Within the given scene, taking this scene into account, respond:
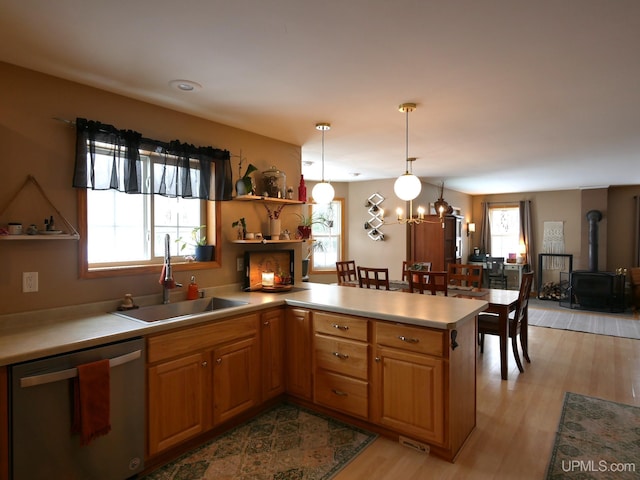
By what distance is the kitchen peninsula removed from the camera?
2.21 meters

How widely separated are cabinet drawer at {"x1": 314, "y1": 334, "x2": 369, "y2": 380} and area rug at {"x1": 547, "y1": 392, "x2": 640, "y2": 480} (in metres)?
1.24

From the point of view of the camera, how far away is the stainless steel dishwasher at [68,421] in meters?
1.70

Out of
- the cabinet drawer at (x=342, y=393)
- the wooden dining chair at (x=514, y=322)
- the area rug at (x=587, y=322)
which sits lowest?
the area rug at (x=587, y=322)

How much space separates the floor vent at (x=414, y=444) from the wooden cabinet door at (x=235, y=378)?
1.07 metres

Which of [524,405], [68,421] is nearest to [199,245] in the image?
[68,421]

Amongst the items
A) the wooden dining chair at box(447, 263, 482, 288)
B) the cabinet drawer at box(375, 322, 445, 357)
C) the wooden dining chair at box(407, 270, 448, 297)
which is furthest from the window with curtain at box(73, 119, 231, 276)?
the wooden dining chair at box(447, 263, 482, 288)

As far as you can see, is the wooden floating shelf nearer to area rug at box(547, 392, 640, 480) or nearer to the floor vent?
the floor vent

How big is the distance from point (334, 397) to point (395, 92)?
88.7 inches

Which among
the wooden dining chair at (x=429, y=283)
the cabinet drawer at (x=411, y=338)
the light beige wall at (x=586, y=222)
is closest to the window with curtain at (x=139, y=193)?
the cabinet drawer at (x=411, y=338)

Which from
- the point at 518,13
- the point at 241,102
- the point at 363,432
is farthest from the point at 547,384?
the point at 241,102

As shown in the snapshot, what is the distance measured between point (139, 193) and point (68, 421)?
5.08 ft

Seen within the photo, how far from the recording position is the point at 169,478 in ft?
7.19

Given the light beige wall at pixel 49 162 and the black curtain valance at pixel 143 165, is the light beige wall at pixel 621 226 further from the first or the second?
the light beige wall at pixel 49 162

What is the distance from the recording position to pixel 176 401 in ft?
7.64
